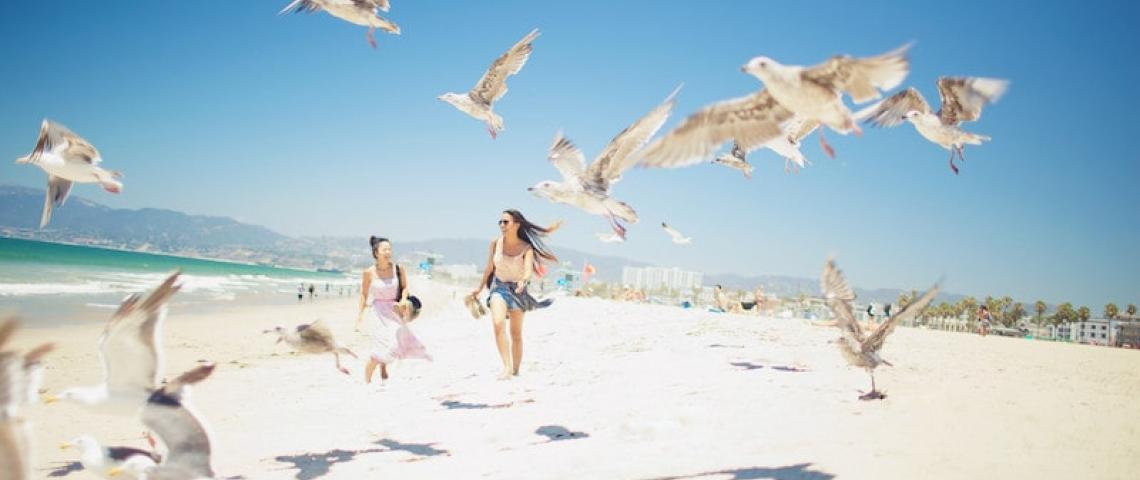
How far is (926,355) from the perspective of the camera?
9.25 meters

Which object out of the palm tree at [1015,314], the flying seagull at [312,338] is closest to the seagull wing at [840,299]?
the flying seagull at [312,338]

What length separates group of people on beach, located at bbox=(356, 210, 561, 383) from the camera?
6.90 metres

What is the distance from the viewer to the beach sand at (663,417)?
382cm

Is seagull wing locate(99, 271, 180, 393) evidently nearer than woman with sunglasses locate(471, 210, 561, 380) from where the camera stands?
Yes

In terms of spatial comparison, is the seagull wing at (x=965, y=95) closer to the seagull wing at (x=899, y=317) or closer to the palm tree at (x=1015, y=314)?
the seagull wing at (x=899, y=317)

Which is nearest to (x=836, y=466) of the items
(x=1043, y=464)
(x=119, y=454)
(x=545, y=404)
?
(x=1043, y=464)

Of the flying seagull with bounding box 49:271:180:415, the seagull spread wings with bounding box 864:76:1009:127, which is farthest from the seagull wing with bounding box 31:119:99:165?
the seagull spread wings with bounding box 864:76:1009:127

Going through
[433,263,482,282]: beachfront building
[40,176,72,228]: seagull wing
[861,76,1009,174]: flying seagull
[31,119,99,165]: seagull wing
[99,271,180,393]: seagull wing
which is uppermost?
[861,76,1009,174]: flying seagull

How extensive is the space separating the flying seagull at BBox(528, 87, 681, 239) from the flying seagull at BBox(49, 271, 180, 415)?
3.28 m

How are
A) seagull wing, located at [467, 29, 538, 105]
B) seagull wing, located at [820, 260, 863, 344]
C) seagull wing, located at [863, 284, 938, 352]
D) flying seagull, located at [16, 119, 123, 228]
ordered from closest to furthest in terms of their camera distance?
1. seagull wing, located at [863, 284, 938, 352]
2. flying seagull, located at [16, 119, 123, 228]
3. seagull wing, located at [820, 260, 863, 344]
4. seagull wing, located at [467, 29, 538, 105]

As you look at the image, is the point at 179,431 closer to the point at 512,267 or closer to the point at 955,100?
the point at 512,267

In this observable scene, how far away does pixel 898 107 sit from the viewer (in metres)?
6.49

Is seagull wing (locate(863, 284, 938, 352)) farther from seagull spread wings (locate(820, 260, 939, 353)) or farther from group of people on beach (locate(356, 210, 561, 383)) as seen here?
group of people on beach (locate(356, 210, 561, 383))

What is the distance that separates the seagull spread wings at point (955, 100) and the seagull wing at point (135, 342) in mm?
6056
